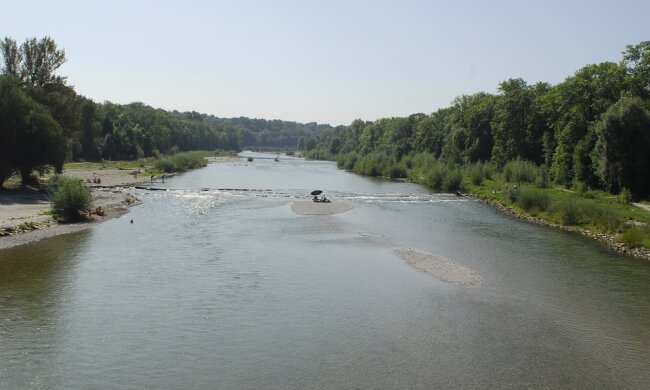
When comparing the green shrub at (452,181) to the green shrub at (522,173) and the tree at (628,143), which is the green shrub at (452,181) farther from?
the tree at (628,143)

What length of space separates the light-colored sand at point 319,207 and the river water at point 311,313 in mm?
13380

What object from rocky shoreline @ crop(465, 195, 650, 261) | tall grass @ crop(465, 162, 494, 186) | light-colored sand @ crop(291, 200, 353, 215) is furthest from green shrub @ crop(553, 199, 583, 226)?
tall grass @ crop(465, 162, 494, 186)

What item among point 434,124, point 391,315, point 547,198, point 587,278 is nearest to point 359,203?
point 547,198

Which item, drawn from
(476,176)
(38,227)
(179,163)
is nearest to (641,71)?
(476,176)

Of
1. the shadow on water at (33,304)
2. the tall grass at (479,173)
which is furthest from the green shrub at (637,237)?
the tall grass at (479,173)

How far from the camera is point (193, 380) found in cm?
1789

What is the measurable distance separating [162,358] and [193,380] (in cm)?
221

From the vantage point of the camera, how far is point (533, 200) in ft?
192

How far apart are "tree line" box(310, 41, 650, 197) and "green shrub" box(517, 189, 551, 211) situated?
26.8 ft

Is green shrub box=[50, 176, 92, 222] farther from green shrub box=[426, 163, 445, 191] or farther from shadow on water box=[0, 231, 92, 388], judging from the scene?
green shrub box=[426, 163, 445, 191]

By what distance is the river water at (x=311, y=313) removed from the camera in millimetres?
18844

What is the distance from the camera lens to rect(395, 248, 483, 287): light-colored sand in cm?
3178

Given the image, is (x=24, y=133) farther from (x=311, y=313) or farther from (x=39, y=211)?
(x=311, y=313)

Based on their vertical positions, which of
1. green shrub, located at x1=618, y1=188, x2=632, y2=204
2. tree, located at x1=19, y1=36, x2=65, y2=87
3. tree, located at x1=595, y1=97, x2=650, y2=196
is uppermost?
tree, located at x1=19, y1=36, x2=65, y2=87
